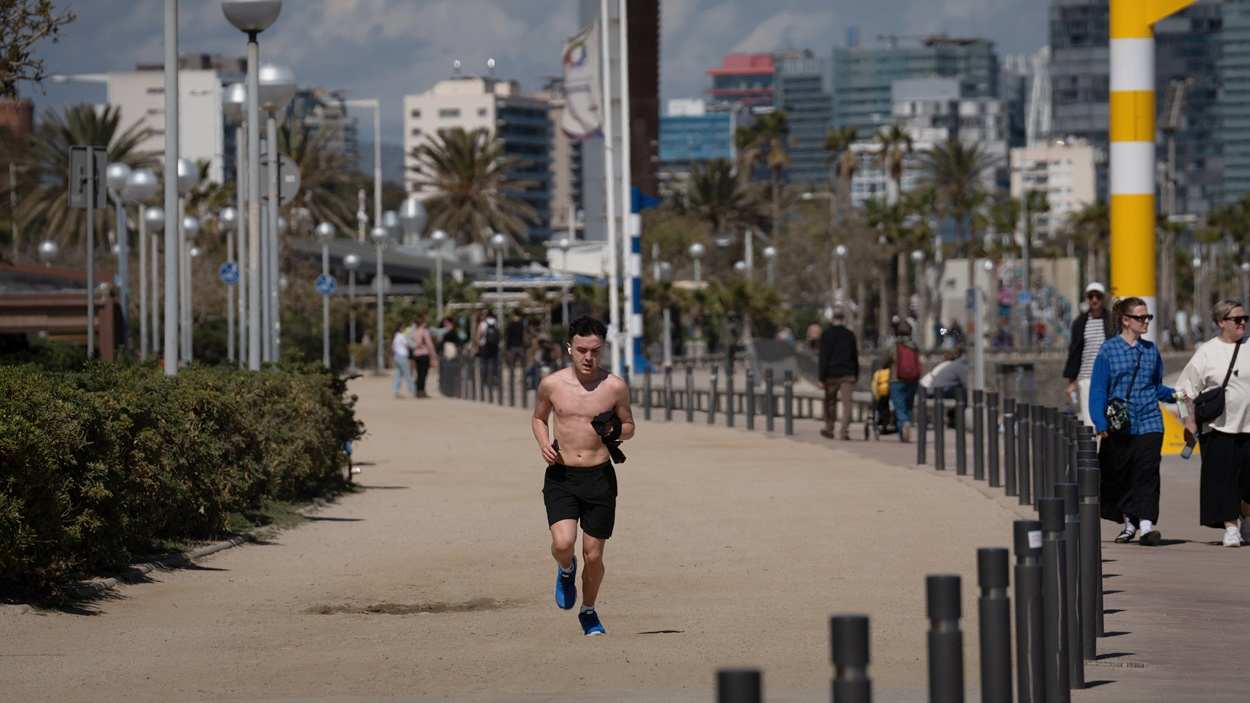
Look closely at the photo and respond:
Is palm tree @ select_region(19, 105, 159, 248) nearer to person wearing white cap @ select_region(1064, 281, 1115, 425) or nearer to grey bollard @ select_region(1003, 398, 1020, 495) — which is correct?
person wearing white cap @ select_region(1064, 281, 1115, 425)

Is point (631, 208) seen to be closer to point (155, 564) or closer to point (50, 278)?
point (50, 278)

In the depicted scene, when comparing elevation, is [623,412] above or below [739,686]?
above

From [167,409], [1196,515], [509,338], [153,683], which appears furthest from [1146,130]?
[509,338]

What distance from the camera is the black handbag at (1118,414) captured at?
13.7 metres

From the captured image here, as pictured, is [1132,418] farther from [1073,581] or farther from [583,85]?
[583,85]

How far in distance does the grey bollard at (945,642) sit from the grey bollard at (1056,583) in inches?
69.8

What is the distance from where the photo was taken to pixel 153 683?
8.88 metres

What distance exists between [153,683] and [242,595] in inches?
116

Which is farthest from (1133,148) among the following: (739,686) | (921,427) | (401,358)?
(401,358)

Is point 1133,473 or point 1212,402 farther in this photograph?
point 1133,473

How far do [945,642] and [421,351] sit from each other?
36.5 m

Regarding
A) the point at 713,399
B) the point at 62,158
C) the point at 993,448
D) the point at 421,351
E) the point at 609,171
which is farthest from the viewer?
the point at 62,158

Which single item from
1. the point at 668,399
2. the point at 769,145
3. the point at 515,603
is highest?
the point at 769,145

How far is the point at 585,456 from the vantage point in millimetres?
10156
